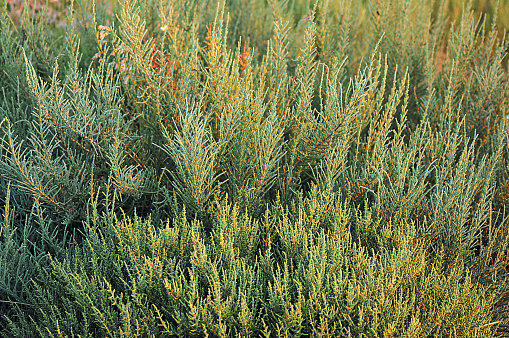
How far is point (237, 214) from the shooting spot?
1.84 meters

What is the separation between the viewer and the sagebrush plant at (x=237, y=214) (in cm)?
151

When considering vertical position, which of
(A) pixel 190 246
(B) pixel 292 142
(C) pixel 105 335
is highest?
(B) pixel 292 142

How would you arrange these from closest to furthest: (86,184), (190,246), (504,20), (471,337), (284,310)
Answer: (284,310)
(471,337)
(190,246)
(86,184)
(504,20)

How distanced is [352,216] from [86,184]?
1.28 meters

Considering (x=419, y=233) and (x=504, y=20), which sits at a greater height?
(x=504, y=20)

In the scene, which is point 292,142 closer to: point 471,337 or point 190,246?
point 190,246

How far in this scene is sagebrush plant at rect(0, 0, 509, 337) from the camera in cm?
151

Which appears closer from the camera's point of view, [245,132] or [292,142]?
[245,132]

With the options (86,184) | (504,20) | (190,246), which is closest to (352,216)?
(190,246)

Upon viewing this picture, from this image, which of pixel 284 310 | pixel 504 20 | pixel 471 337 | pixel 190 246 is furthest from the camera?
pixel 504 20

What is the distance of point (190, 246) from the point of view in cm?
170

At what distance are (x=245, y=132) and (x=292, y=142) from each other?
0.29 metres

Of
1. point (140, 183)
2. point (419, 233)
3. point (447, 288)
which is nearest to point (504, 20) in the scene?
point (419, 233)

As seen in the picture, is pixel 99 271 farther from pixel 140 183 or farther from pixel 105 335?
pixel 140 183
